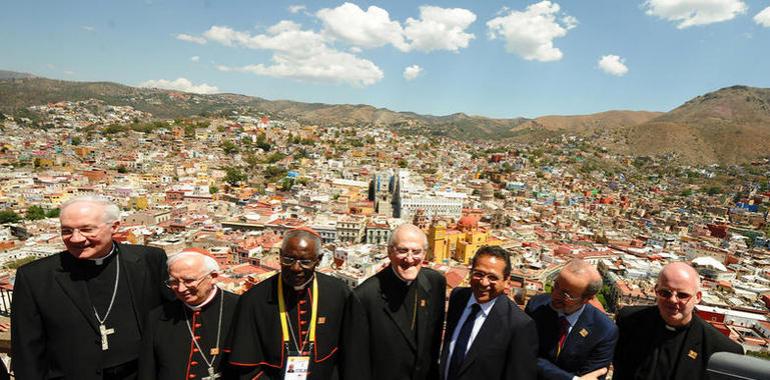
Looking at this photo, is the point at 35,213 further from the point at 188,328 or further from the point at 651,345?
the point at 651,345

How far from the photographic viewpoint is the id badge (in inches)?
82.4

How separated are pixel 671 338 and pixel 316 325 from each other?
1.85 metres

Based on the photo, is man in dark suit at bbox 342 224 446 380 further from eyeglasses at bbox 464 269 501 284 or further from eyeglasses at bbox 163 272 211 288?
eyeglasses at bbox 163 272 211 288

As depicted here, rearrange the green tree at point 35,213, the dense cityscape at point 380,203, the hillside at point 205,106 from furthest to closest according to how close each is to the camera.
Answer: the hillside at point 205,106 < the green tree at point 35,213 < the dense cityscape at point 380,203

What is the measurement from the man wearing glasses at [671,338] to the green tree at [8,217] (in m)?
36.6

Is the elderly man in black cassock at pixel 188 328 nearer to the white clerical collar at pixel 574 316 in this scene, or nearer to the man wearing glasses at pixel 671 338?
the white clerical collar at pixel 574 316

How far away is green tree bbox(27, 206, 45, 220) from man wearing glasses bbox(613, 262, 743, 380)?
37125mm

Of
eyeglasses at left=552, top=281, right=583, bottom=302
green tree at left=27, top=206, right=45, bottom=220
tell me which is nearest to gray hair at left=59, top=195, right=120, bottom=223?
eyeglasses at left=552, top=281, right=583, bottom=302

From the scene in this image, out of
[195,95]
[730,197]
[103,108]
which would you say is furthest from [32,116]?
[730,197]

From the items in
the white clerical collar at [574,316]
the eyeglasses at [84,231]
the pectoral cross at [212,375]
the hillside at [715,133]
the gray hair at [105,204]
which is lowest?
the pectoral cross at [212,375]

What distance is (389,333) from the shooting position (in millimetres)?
2258

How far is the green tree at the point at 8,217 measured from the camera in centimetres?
2748

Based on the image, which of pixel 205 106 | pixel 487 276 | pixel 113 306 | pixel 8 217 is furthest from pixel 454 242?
pixel 205 106

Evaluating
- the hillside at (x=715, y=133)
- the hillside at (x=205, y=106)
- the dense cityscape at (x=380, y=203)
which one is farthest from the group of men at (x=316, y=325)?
the hillside at (x=205, y=106)
